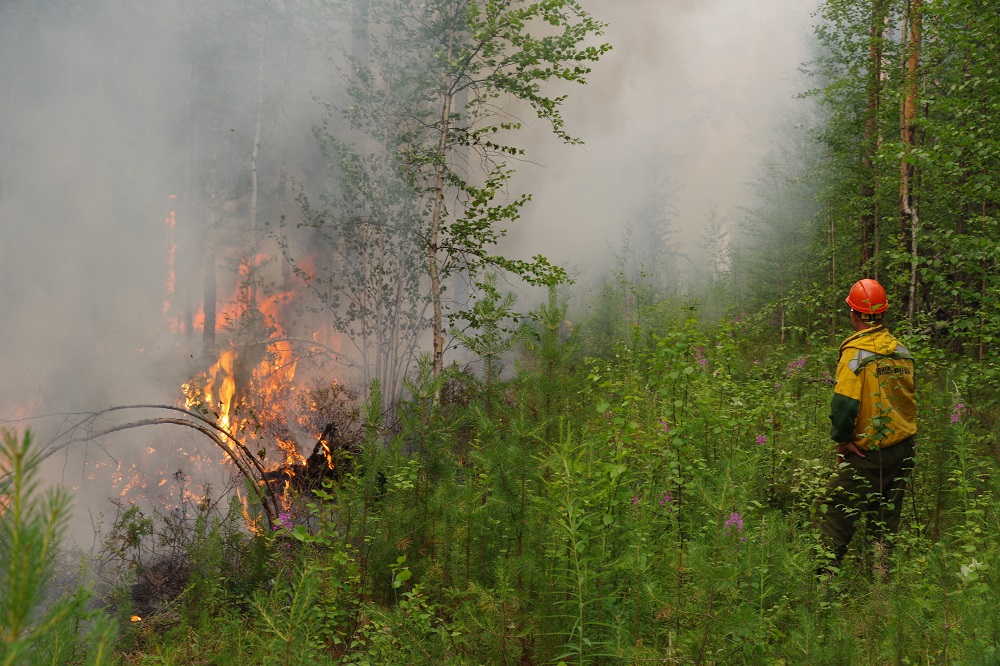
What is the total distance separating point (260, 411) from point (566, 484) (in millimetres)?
7283

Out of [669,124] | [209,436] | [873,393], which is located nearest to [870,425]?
[873,393]

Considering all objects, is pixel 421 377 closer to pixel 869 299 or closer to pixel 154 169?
pixel 869 299

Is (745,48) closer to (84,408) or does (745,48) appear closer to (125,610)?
(84,408)

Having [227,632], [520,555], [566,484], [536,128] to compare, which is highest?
[536,128]

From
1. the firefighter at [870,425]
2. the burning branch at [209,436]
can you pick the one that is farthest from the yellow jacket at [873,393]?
the burning branch at [209,436]

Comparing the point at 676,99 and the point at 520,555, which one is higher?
the point at 676,99

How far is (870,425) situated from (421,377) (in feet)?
10.7

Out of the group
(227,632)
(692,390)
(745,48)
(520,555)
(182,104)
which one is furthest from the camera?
(745,48)

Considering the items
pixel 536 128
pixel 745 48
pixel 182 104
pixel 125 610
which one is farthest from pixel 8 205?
pixel 745 48

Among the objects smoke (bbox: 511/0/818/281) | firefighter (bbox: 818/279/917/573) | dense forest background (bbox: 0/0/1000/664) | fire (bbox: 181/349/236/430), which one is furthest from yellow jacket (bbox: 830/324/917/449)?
smoke (bbox: 511/0/818/281)

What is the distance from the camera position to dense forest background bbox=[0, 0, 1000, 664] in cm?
273

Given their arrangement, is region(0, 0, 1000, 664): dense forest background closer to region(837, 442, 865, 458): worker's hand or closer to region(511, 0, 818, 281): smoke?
region(837, 442, 865, 458): worker's hand

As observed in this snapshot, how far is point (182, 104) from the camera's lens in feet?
37.8

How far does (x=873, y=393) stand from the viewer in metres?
4.20
